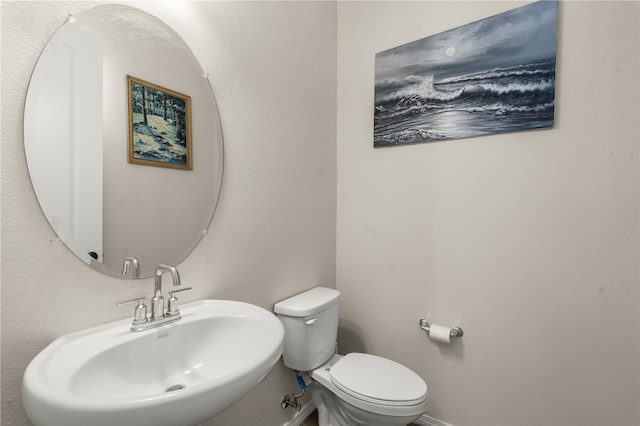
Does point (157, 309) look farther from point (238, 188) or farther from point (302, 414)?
point (302, 414)

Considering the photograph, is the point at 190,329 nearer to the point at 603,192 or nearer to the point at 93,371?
the point at 93,371

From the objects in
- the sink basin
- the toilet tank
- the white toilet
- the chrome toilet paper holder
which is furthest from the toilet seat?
the sink basin

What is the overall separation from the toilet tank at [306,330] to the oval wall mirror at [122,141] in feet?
1.81

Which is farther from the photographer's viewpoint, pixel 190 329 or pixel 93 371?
pixel 190 329

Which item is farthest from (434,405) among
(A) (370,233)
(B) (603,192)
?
(B) (603,192)

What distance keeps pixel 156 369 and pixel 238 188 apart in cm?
70

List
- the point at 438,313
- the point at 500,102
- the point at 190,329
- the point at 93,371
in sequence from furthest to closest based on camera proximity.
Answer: the point at 438,313 → the point at 500,102 → the point at 190,329 → the point at 93,371

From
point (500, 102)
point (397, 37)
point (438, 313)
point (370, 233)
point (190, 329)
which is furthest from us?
point (370, 233)

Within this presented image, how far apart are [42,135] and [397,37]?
164 cm

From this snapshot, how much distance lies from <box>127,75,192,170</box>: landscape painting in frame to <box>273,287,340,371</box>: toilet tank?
2.51 feet

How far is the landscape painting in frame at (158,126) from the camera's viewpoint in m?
0.96

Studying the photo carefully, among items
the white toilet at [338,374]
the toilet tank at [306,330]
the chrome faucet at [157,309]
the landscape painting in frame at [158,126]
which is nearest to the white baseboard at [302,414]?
the white toilet at [338,374]

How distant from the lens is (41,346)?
0.77 m

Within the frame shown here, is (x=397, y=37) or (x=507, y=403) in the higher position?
(x=397, y=37)
